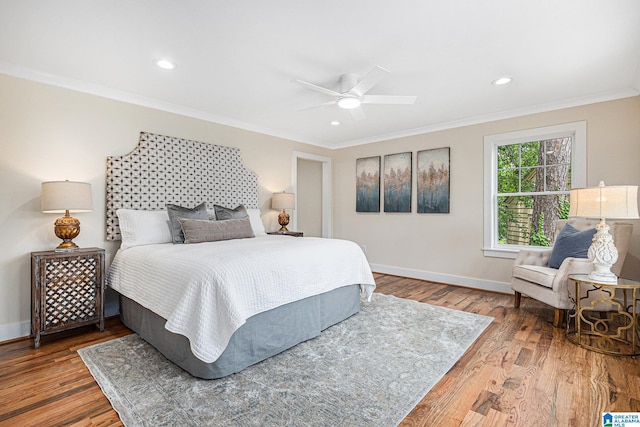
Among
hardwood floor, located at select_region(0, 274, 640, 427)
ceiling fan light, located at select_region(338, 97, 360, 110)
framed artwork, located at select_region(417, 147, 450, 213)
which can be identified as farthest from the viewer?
framed artwork, located at select_region(417, 147, 450, 213)

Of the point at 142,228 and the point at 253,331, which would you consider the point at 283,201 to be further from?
the point at 253,331

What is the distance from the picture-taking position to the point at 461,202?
448 cm

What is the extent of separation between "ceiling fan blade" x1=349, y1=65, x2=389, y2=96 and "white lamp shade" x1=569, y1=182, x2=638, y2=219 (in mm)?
1934

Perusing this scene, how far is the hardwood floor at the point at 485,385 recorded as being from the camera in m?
1.67

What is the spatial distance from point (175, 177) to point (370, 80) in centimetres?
255

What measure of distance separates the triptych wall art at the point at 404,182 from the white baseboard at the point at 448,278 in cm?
98

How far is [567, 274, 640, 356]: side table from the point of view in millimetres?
2367

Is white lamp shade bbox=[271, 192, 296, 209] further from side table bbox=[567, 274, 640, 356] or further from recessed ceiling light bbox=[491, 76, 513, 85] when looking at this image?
side table bbox=[567, 274, 640, 356]

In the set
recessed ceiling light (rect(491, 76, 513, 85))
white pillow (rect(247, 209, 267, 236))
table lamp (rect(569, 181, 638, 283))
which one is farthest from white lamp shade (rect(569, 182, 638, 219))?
white pillow (rect(247, 209, 267, 236))

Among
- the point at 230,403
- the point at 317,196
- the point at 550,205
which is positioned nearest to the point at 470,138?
the point at 550,205

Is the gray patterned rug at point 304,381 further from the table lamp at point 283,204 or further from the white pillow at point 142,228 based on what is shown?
the table lamp at point 283,204

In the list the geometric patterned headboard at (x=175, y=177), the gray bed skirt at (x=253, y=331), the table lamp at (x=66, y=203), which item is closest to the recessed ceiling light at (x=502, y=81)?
the gray bed skirt at (x=253, y=331)

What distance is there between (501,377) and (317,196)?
4833 millimetres

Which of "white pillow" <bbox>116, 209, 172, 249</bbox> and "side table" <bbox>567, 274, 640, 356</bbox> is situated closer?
"side table" <bbox>567, 274, 640, 356</bbox>
